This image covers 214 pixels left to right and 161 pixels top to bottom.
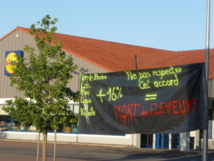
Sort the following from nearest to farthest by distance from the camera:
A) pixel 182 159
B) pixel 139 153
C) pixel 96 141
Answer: pixel 182 159 < pixel 139 153 < pixel 96 141

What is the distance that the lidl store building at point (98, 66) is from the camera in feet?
91.8

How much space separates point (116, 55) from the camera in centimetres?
3494

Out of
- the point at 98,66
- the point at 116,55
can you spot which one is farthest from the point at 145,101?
the point at 116,55

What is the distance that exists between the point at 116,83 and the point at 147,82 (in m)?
1.07

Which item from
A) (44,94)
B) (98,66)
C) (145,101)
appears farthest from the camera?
(98,66)

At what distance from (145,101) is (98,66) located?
57.6ft

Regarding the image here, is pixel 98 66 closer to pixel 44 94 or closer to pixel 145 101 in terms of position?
pixel 44 94

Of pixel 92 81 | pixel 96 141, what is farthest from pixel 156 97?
pixel 96 141

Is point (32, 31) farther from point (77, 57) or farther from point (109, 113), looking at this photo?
point (77, 57)

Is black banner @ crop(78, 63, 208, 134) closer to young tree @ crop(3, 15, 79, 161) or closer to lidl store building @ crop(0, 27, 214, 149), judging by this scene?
young tree @ crop(3, 15, 79, 161)

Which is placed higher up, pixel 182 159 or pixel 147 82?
pixel 147 82

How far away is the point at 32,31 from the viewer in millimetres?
15219

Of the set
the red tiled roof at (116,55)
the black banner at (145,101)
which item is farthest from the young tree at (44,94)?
the red tiled roof at (116,55)

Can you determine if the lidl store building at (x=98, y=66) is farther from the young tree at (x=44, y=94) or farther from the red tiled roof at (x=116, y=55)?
the young tree at (x=44, y=94)
